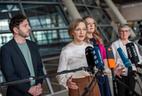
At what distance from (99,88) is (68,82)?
11.4 inches

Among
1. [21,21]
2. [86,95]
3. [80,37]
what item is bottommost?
[86,95]

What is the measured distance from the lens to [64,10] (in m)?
8.16

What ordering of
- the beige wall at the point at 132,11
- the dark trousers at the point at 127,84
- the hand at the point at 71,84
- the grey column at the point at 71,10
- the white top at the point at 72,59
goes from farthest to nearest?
1. the beige wall at the point at 132,11
2. the grey column at the point at 71,10
3. the dark trousers at the point at 127,84
4. the white top at the point at 72,59
5. the hand at the point at 71,84

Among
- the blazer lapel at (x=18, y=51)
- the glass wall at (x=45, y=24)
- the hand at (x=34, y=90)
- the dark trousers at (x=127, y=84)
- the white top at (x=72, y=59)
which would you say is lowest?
the dark trousers at (x=127, y=84)

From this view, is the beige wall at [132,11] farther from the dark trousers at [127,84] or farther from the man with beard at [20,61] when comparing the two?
the man with beard at [20,61]

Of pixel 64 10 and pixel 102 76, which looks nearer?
pixel 102 76

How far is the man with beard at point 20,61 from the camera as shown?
8.79ft

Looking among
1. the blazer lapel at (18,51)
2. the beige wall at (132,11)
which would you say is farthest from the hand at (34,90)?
the beige wall at (132,11)

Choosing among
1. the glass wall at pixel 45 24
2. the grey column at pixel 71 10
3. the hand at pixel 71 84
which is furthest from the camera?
the grey column at pixel 71 10

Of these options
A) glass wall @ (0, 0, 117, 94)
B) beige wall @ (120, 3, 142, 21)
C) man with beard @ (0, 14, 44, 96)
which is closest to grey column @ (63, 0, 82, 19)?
glass wall @ (0, 0, 117, 94)

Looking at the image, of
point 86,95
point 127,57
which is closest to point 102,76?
point 86,95

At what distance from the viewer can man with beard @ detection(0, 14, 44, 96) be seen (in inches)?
105

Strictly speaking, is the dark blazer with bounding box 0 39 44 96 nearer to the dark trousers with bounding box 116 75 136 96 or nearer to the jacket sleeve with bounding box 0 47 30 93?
the jacket sleeve with bounding box 0 47 30 93

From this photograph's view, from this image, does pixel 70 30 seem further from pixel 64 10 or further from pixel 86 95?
pixel 64 10
